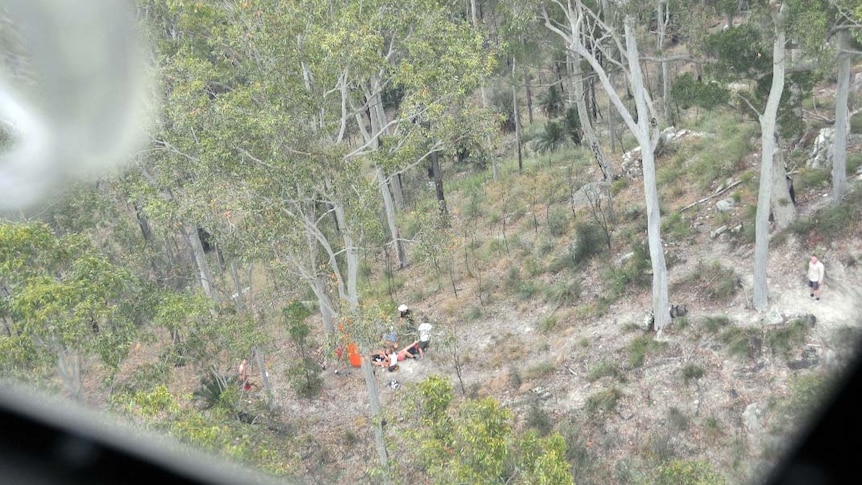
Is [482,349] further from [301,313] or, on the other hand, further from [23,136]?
[23,136]

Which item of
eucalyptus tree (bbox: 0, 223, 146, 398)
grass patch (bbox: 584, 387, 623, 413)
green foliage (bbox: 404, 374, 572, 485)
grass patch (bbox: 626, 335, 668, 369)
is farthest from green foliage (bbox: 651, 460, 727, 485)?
eucalyptus tree (bbox: 0, 223, 146, 398)

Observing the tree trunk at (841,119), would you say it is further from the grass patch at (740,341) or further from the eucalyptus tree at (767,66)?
the grass patch at (740,341)

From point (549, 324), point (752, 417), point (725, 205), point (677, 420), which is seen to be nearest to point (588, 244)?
point (549, 324)

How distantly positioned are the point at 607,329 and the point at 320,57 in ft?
24.0

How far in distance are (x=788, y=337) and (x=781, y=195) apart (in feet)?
10.9

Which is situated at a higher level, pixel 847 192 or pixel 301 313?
pixel 847 192

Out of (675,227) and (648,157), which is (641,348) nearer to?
(648,157)

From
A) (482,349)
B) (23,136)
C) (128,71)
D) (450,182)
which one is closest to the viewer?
(23,136)

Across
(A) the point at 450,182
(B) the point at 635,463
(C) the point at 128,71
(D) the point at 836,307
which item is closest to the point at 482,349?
(B) the point at 635,463

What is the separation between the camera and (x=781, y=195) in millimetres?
12219

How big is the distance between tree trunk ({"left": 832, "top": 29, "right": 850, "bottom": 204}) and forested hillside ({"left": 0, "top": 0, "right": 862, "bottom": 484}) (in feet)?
0.20

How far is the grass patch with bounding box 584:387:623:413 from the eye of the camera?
10.7 m

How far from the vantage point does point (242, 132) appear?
Result: 9.66 m

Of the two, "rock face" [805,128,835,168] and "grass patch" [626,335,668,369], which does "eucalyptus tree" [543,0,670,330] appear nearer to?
"grass patch" [626,335,668,369]
